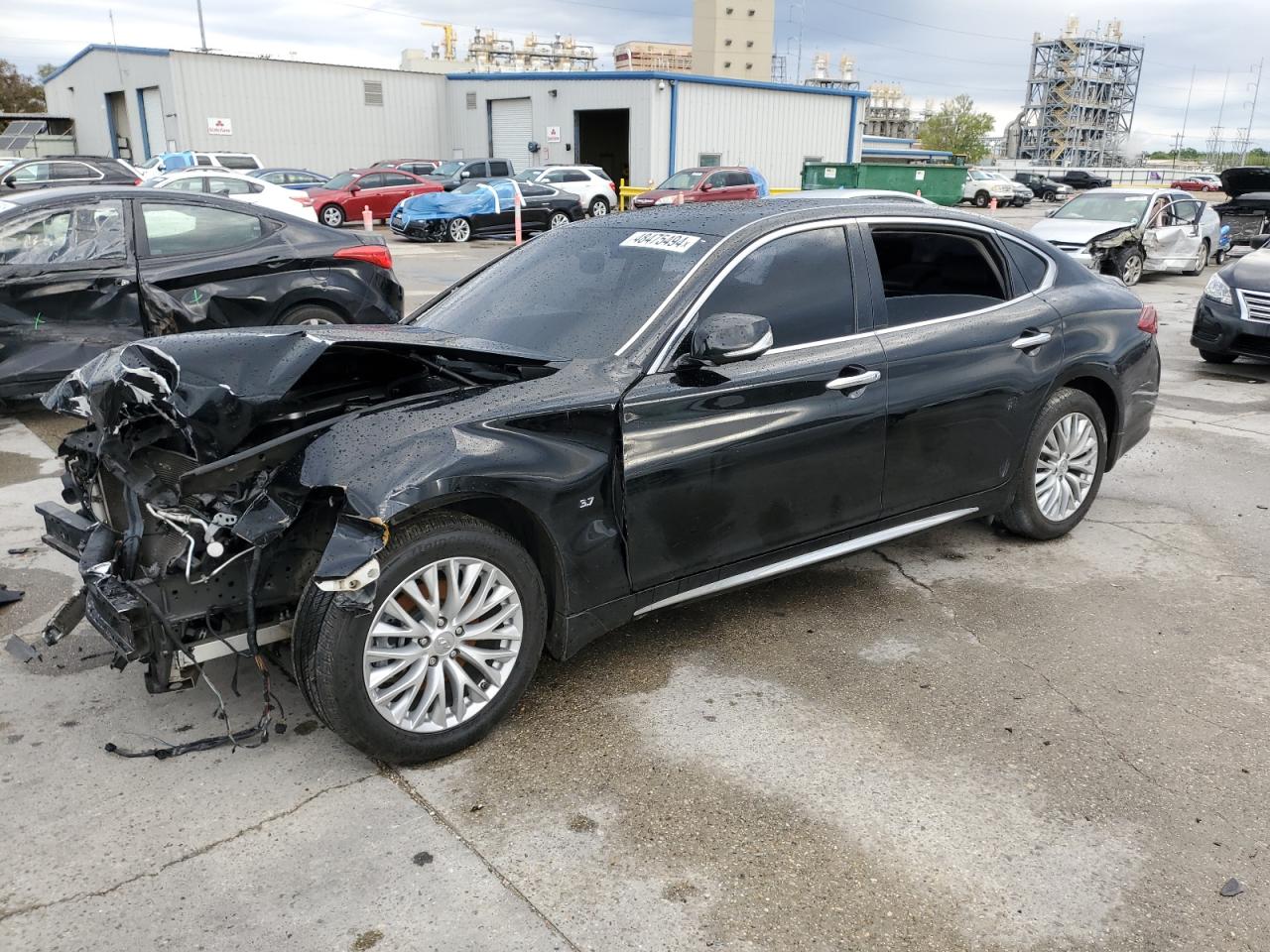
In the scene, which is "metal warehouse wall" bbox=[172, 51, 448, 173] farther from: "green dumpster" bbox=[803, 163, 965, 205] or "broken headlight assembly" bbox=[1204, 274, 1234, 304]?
"broken headlight assembly" bbox=[1204, 274, 1234, 304]

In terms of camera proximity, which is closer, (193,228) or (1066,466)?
(1066,466)

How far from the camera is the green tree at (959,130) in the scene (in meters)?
103

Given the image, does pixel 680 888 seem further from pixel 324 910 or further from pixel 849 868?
pixel 324 910

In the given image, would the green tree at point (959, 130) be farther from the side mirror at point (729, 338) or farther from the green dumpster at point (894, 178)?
the side mirror at point (729, 338)

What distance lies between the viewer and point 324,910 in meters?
2.53

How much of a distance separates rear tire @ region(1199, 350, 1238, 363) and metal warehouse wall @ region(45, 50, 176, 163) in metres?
35.7

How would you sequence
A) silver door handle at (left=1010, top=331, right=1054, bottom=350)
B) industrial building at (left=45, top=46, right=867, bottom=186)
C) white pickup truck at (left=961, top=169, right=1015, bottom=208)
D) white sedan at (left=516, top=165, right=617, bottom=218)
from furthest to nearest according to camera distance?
1. white pickup truck at (left=961, top=169, right=1015, bottom=208)
2. industrial building at (left=45, top=46, right=867, bottom=186)
3. white sedan at (left=516, top=165, right=617, bottom=218)
4. silver door handle at (left=1010, top=331, right=1054, bottom=350)

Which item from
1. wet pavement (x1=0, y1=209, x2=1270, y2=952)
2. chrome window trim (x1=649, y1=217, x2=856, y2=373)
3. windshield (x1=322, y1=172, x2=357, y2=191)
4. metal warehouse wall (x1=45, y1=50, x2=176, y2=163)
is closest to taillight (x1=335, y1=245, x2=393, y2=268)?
wet pavement (x1=0, y1=209, x2=1270, y2=952)

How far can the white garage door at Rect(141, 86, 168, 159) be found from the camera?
123 ft

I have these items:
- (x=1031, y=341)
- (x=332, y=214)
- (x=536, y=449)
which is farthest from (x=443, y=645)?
(x=332, y=214)

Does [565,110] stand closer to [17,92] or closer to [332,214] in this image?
[332,214]

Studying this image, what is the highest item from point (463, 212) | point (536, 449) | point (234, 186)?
point (536, 449)

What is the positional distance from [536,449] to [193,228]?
207 inches

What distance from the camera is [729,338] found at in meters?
3.36
